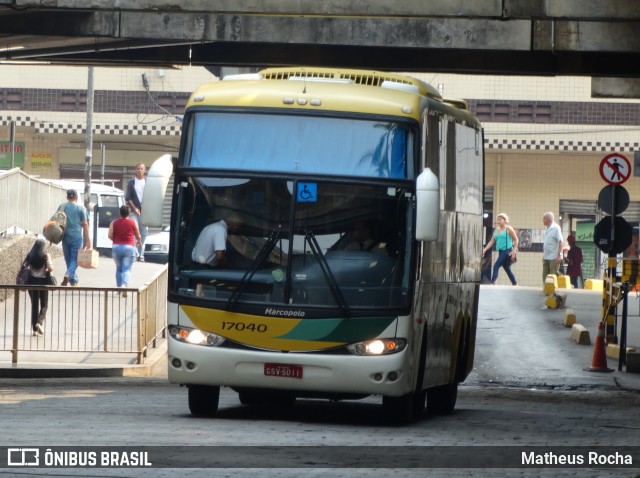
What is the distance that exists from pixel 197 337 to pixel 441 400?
3807 millimetres

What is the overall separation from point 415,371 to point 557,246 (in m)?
19.7

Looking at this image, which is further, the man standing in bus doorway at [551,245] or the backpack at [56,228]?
the man standing in bus doorway at [551,245]

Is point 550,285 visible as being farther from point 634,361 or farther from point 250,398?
point 250,398

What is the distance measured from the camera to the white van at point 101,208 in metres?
40.8

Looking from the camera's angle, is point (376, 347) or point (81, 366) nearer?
point (376, 347)

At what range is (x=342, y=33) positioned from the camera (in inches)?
744

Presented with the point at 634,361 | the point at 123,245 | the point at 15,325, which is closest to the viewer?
the point at 15,325

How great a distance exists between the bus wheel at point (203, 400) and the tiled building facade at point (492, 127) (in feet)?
114

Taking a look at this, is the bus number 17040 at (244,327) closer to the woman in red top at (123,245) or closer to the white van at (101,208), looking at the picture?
the woman in red top at (123,245)

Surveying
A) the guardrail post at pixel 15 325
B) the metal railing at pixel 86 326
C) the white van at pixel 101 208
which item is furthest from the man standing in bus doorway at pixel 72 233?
the white van at pixel 101 208

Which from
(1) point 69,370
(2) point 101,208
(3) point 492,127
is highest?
(3) point 492,127

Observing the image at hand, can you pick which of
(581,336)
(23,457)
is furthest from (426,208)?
(581,336)

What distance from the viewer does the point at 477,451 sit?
10.6m

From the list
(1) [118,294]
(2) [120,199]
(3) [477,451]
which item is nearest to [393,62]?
(1) [118,294]
